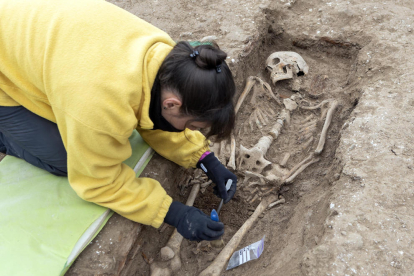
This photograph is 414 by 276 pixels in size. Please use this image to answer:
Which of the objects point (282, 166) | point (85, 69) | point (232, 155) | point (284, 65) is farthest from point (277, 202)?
point (85, 69)

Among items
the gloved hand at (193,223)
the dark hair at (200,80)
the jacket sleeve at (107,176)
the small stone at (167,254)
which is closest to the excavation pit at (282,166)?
the small stone at (167,254)

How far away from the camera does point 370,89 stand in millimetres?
3402

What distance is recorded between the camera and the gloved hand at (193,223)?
92.6 inches

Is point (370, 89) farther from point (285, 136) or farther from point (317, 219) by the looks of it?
point (317, 219)

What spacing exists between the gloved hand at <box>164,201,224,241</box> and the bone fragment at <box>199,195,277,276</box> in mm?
325

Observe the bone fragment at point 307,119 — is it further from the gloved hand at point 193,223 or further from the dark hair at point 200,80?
the dark hair at point 200,80

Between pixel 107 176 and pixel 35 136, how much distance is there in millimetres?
748

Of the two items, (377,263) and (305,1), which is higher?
(305,1)

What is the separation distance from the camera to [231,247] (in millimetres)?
2680

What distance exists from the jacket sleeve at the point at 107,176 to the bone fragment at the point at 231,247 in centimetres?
61

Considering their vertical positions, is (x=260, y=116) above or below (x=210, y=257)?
above

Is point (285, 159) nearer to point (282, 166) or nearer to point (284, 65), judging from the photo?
point (282, 166)

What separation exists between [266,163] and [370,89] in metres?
1.44

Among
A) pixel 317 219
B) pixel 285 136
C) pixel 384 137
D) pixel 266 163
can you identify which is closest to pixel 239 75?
pixel 285 136
